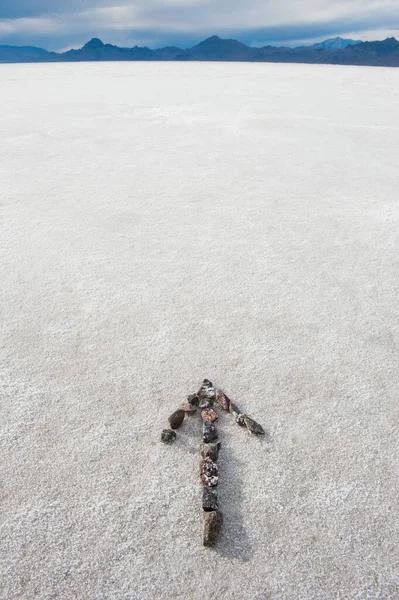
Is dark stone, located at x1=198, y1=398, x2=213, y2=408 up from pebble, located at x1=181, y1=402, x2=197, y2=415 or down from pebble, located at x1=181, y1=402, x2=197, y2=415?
up

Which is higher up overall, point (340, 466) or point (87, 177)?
point (87, 177)

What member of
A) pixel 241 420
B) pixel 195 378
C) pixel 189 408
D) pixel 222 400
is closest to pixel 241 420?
pixel 241 420

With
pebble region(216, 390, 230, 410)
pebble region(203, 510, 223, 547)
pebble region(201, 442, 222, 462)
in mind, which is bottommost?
pebble region(203, 510, 223, 547)

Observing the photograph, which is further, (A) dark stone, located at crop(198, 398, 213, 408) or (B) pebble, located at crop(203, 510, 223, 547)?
(A) dark stone, located at crop(198, 398, 213, 408)

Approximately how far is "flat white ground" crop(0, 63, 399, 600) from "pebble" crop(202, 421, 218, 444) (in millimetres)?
62

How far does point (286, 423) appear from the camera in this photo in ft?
6.35

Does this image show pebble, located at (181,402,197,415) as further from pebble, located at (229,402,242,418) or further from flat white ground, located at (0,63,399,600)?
pebble, located at (229,402,242,418)

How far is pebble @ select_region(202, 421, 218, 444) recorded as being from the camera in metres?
1.84

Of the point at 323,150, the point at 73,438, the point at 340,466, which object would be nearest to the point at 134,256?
the point at 73,438

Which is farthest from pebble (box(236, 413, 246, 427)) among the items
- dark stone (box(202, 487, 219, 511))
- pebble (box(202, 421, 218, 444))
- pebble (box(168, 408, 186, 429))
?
dark stone (box(202, 487, 219, 511))

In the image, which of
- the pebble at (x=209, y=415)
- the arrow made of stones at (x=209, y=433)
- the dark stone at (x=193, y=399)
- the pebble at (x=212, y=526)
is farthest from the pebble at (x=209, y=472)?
the dark stone at (x=193, y=399)

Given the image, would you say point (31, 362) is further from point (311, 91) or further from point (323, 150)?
point (311, 91)

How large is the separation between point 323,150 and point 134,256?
427 cm

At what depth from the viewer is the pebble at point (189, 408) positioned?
1.97 metres
